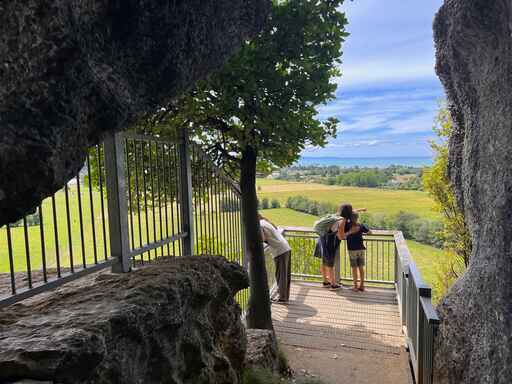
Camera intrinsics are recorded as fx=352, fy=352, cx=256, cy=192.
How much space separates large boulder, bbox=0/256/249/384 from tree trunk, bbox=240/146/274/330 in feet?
8.22

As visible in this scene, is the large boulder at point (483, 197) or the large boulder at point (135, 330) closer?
the large boulder at point (135, 330)

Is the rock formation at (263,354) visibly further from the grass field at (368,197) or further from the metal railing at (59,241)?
the grass field at (368,197)

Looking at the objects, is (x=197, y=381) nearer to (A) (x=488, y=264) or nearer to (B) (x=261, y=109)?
(A) (x=488, y=264)

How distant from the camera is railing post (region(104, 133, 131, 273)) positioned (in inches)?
114

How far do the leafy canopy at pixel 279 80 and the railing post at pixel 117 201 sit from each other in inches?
58.9

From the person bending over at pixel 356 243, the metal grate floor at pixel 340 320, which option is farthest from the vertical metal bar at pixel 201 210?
the person bending over at pixel 356 243

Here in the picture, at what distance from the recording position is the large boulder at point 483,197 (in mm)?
2096

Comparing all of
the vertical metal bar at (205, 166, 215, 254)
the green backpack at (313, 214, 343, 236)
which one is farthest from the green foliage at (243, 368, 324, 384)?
the green backpack at (313, 214, 343, 236)

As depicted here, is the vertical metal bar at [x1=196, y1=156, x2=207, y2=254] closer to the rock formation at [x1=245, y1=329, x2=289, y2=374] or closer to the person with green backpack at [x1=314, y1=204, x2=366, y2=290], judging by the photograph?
the rock formation at [x1=245, y1=329, x2=289, y2=374]

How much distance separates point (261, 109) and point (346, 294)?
517 cm

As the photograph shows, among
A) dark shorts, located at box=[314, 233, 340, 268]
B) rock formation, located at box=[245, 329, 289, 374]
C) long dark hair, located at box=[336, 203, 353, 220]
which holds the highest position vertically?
long dark hair, located at box=[336, 203, 353, 220]

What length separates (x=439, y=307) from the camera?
10.6 ft

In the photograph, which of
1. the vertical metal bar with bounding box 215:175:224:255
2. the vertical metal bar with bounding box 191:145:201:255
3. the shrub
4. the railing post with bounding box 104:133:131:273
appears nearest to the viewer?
the railing post with bounding box 104:133:131:273

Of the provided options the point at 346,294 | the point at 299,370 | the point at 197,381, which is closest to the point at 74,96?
the point at 197,381
